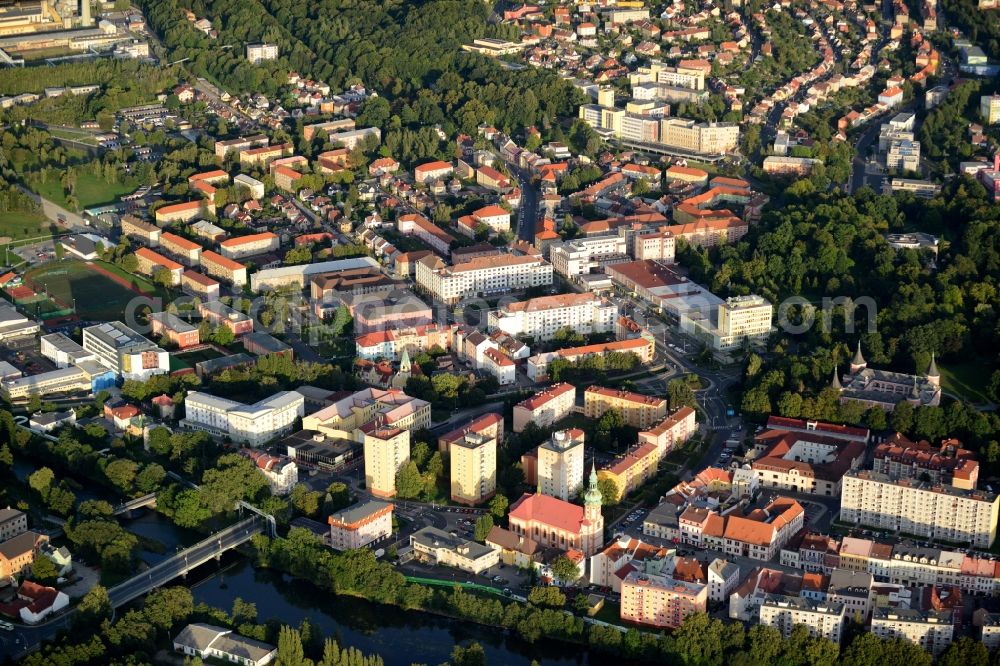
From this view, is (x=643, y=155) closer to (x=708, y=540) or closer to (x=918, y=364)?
(x=918, y=364)

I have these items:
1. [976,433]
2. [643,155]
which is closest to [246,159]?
[643,155]

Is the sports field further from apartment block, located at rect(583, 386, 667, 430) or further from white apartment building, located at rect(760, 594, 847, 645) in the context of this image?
white apartment building, located at rect(760, 594, 847, 645)

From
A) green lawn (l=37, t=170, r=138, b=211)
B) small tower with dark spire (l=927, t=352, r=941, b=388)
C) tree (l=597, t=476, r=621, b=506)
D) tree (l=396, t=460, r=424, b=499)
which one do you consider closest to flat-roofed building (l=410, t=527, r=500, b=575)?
tree (l=396, t=460, r=424, b=499)

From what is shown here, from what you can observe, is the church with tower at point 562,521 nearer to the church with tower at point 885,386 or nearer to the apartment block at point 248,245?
the church with tower at point 885,386

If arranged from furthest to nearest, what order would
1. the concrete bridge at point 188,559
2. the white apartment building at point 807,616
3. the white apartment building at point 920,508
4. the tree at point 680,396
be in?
the tree at point 680,396, the white apartment building at point 920,508, the concrete bridge at point 188,559, the white apartment building at point 807,616

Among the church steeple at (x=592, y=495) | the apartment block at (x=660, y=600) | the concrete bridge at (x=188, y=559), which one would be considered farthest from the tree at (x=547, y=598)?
the concrete bridge at (x=188, y=559)

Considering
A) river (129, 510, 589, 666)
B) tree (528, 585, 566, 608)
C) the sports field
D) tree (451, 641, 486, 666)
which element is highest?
the sports field
